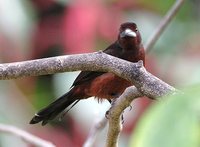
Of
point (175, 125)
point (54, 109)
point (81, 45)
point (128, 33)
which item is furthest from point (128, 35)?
point (175, 125)

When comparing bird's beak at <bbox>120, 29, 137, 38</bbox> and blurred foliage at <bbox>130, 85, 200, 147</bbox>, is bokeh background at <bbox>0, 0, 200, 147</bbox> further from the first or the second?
blurred foliage at <bbox>130, 85, 200, 147</bbox>

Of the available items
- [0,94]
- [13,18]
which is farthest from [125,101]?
[0,94]

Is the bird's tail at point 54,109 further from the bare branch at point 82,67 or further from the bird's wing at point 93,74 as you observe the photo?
the bare branch at point 82,67

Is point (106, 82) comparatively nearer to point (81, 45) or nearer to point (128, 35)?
point (128, 35)

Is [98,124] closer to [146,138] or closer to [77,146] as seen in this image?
[77,146]

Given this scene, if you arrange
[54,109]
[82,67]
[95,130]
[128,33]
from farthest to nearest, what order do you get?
[54,109] → [128,33] → [95,130] → [82,67]

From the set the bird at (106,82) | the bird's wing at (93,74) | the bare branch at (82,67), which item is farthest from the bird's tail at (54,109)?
the bare branch at (82,67)

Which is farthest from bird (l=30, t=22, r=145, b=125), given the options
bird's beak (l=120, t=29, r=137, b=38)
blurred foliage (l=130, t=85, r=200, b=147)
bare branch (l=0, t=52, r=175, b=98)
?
blurred foliage (l=130, t=85, r=200, b=147)
